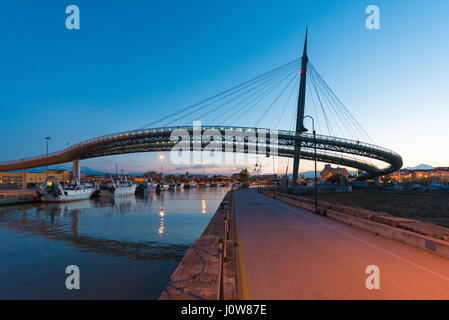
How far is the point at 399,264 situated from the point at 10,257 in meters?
17.8

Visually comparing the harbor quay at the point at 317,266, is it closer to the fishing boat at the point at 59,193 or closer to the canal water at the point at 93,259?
the canal water at the point at 93,259

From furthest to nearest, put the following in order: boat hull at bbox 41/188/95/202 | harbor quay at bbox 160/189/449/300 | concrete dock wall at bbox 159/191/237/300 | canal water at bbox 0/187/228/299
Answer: boat hull at bbox 41/188/95/202, canal water at bbox 0/187/228/299, harbor quay at bbox 160/189/449/300, concrete dock wall at bbox 159/191/237/300

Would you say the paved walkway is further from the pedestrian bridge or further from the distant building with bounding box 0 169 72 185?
the distant building with bounding box 0 169 72 185

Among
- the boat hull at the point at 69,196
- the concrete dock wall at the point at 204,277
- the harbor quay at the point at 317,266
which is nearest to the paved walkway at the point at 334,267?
the harbor quay at the point at 317,266

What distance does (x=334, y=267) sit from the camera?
→ 6887 mm

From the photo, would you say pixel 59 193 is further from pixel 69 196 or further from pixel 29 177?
pixel 29 177

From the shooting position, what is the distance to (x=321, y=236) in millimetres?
10992

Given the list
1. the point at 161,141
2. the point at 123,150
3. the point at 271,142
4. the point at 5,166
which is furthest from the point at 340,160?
the point at 5,166

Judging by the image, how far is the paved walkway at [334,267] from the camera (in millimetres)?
5301

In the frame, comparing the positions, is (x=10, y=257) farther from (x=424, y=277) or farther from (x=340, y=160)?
(x=340, y=160)

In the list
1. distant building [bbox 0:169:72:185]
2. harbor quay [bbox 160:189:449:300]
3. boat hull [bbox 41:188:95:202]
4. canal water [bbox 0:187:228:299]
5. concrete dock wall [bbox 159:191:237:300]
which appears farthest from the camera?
distant building [bbox 0:169:72:185]

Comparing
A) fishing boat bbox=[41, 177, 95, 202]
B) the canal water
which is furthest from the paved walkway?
fishing boat bbox=[41, 177, 95, 202]

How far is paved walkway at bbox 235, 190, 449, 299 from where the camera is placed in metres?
5.30

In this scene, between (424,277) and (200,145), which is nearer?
(424,277)
